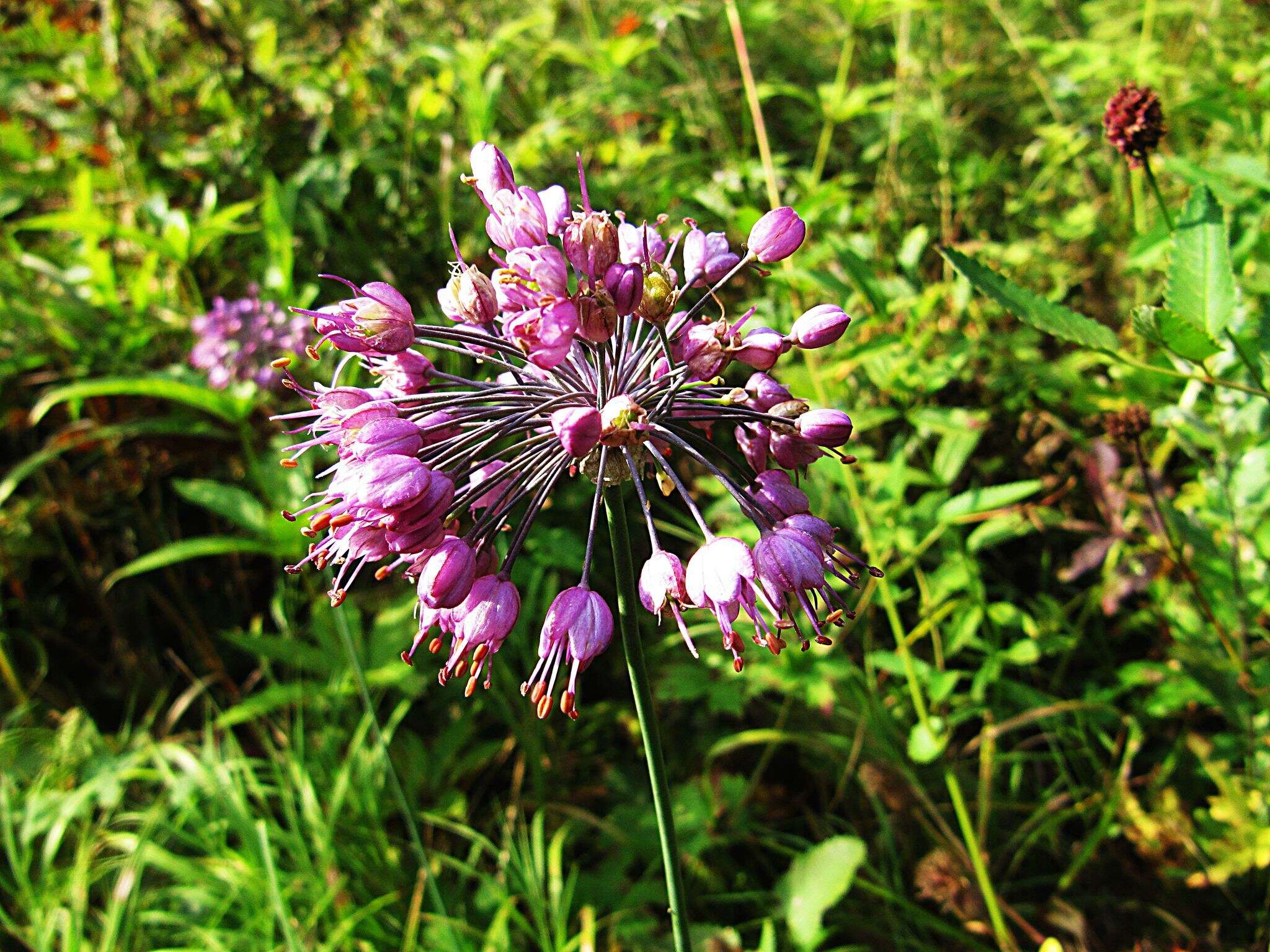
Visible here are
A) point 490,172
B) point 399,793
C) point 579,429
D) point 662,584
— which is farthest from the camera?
point 399,793

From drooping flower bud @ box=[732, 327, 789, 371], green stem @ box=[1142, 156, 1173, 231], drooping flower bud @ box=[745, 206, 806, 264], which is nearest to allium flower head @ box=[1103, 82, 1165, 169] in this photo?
green stem @ box=[1142, 156, 1173, 231]

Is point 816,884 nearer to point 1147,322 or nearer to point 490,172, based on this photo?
point 1147,322

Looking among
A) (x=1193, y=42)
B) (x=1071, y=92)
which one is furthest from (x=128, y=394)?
(x=1193, y=42)

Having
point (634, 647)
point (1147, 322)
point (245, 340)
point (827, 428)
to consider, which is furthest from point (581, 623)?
point (245, 340)

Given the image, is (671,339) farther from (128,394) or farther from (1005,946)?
(128,394)

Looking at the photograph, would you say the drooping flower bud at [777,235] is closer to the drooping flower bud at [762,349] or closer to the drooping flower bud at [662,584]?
the drooping flower bud at [762,349]

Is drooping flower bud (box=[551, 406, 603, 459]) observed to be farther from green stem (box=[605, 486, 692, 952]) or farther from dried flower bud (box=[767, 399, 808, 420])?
dried flower bud (box=[767, 399, 808, 420])
